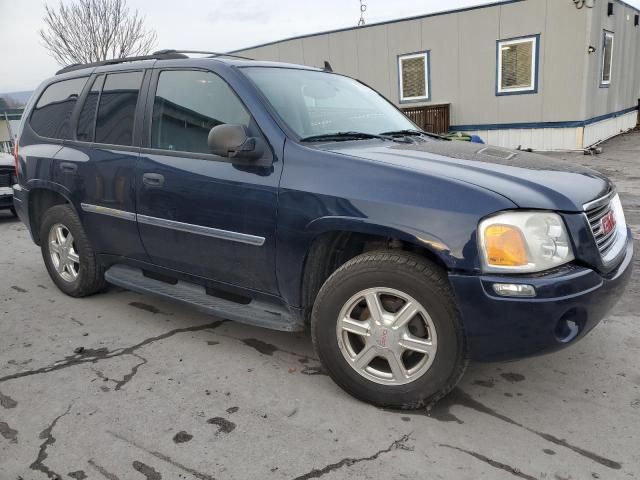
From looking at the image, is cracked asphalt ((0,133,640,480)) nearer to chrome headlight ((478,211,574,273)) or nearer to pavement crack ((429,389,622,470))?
pavement crack ((429,389,622,470))

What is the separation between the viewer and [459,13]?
14008 millimetres

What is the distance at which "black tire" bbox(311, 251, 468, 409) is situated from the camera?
2447 millimetres

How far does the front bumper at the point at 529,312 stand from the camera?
2.29 metres

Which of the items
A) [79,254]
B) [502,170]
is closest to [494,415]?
[502,170]

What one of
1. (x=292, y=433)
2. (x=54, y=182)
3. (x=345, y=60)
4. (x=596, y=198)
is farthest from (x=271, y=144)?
(x=345, y=60)

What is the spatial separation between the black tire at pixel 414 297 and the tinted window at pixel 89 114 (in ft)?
7.94

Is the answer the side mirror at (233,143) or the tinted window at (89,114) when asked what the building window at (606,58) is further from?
the side mirror at (233,143)

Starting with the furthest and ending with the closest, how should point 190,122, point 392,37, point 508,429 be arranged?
point 392,37, point 190,122, point 508,429

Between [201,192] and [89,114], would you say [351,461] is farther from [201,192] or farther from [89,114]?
[89,114]

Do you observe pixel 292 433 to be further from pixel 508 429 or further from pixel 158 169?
pixel 158 169

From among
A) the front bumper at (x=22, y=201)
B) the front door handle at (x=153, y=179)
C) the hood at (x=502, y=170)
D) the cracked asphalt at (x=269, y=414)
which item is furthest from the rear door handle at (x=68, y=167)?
the hood at (x=502, y=170)

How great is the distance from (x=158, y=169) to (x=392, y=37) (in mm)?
13436

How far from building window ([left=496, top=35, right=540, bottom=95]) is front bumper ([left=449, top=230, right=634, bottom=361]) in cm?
1241

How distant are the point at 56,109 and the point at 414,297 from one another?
11.6 feet
